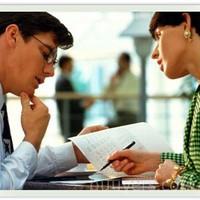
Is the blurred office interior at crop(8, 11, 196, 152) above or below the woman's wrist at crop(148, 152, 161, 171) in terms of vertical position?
below

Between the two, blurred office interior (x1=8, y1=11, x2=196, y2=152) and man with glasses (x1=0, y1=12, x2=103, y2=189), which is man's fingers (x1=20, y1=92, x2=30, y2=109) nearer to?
man with glasses (x1=0, y1=12, x2=103, y2=189)

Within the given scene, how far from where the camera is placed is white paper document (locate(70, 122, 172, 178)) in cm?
186

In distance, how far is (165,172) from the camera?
1.76 m

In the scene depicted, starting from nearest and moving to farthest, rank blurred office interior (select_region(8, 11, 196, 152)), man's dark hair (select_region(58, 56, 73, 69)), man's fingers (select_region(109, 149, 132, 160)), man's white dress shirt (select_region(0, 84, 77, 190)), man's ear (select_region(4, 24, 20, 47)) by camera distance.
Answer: man's white dress shirt (select_region(0, 84, 77, 190)) → man's ear (select_region(4, 24, 20, 47)) → man's fingers (select_region(109, 149, 132, 160)) → blurred office interior (select_region(8, 11, 196, 152)) → man's dark hair (select_region(58, 56, 73, 69))

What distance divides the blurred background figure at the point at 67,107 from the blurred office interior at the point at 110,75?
0.20 feet

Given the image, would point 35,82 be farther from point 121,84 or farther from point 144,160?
point 121,84

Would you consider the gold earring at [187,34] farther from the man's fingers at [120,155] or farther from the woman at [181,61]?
the man's fingers at [120,155]

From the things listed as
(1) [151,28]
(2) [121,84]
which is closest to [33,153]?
(1) [151,28]

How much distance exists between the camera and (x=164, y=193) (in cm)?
145

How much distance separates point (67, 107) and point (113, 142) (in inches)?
223

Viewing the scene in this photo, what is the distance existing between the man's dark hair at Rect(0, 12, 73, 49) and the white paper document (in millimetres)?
226

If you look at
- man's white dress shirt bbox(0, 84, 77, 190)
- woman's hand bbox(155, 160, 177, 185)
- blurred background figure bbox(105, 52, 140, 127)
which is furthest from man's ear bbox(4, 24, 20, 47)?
blurred background figure bbox(105, 52, 140, 127)

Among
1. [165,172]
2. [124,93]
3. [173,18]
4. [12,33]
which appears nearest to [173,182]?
[165,172]

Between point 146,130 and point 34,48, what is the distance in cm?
31
